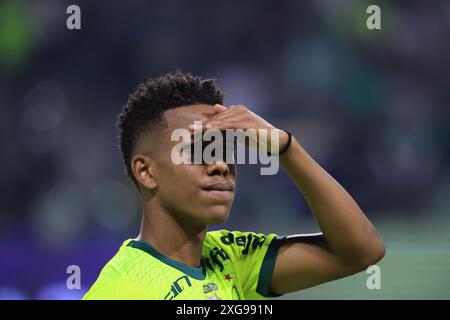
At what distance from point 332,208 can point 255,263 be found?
44 cm

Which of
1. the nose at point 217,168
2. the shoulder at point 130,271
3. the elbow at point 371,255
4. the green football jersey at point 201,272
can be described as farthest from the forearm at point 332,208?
the shoulder at point 130,271

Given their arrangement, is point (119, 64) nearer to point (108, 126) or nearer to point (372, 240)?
point (108, 126)

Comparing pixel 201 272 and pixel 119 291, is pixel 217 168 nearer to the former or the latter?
pixel 201 272

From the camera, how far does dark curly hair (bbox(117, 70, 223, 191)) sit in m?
2.92

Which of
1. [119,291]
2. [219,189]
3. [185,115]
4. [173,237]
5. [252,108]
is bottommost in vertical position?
[119,291]

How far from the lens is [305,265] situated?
2994 millimetres

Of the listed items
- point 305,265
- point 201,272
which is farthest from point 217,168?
point 305,265

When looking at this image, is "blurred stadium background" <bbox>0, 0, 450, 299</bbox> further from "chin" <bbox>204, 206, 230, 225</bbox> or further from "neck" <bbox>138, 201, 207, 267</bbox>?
"chin" <bbox>204, 206, 230, 225</bbox>

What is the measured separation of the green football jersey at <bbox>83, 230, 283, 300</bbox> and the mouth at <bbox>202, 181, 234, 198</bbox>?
0.32m

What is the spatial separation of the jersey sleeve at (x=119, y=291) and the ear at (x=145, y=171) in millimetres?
419

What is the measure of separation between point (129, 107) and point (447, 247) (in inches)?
201

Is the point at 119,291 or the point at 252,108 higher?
the point at 252,108

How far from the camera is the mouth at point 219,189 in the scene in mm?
2770

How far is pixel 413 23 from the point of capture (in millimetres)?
7957
